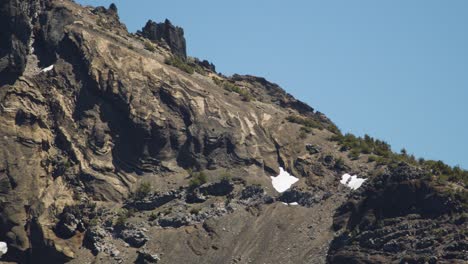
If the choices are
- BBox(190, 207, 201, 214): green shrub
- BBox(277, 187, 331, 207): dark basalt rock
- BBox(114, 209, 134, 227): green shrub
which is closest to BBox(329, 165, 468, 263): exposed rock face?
BBox(277, 187, 331, 207): dark basalt rock

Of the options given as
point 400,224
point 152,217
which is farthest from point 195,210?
point 400,224

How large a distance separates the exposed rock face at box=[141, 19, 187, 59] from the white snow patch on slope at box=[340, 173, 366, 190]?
168ft

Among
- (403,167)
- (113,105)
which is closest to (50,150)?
(113,105)

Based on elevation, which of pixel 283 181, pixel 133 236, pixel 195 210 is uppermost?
pixel 283 181

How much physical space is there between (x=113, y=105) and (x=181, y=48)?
39.5 m

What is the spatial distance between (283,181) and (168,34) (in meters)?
51.2

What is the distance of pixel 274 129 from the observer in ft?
536

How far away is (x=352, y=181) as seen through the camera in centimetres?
14688

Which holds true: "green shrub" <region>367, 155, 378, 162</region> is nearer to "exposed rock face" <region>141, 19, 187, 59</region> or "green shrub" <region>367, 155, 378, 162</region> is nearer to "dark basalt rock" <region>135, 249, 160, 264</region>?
"dark basalt rock" <region>135, 249, 160, 264</region>

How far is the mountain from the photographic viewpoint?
428 ft

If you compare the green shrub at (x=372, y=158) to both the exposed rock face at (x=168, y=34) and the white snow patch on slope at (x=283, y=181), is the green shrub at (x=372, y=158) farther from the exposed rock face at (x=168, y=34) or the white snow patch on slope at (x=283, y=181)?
the exposed rock face at (x=168, y=34)

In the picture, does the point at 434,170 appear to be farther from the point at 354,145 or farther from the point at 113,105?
the point at 113,105

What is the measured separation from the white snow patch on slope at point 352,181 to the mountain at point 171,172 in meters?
0.42

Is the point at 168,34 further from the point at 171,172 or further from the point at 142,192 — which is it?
the point at 142,192
